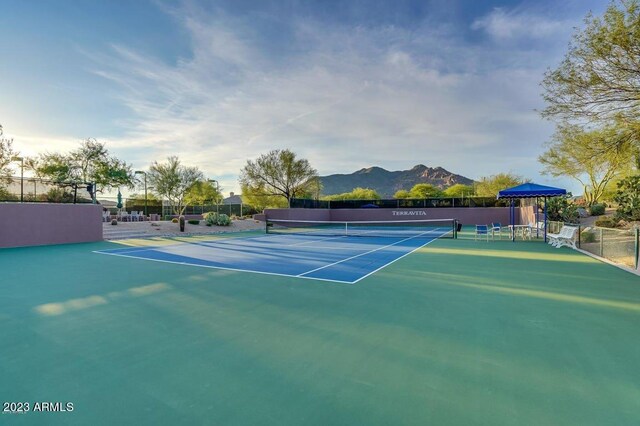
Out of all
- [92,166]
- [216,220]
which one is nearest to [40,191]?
[216,220]

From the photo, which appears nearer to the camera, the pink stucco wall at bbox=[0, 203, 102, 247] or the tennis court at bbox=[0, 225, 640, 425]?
the tennis court at bbox=[0, 225, 640, 425]

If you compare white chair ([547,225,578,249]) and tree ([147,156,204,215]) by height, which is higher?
tree ([147,156,204,215])

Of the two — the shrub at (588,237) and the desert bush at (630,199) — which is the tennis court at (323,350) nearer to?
the shrub at (588,237)

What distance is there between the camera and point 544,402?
7.58ft

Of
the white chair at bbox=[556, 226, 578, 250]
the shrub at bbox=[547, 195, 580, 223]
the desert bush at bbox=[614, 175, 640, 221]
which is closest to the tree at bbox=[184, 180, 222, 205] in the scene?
the white chair at bbox=[556, 226, 578, 250]

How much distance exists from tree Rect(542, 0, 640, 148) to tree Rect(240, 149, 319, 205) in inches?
1039

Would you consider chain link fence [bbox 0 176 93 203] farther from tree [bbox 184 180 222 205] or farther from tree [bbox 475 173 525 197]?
tree [bbox 475 173 525 197]

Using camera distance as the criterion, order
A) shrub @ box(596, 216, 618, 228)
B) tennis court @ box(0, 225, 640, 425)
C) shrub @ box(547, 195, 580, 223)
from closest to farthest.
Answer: tennis court @ box(0, 225, 640, 425) → shrub @ box(596, 216, 618, 228) → shrub @ box(547, 195, 580, 223)

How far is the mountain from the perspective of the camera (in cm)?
11119

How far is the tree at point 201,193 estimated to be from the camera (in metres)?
28.1

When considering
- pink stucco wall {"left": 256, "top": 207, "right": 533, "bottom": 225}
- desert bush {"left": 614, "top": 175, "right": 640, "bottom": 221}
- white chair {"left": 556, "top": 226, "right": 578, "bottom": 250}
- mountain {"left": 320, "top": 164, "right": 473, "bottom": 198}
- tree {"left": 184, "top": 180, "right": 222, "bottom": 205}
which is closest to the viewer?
white chair {"left": 556, "top": 226, "right": 578, "bottom": 250}

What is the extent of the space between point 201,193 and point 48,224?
14.8 metres

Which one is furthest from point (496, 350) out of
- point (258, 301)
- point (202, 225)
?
point (202, 225)

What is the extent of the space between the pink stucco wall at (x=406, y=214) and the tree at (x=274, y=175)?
4582 millimetres
